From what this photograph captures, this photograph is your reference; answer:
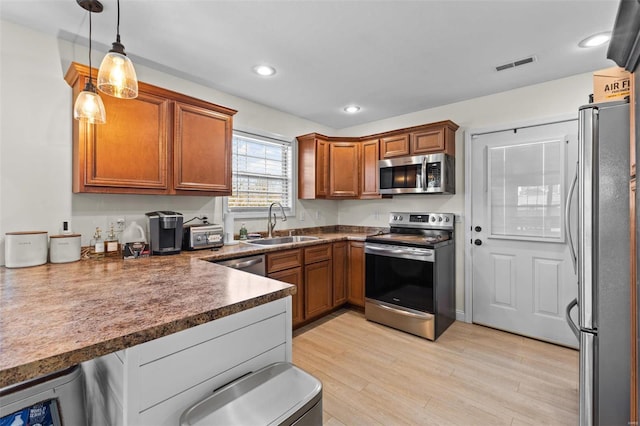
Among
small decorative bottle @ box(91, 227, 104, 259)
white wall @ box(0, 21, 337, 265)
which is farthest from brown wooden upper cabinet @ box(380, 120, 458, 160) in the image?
small decorative bottle @ box(91, 227, 104, 259)

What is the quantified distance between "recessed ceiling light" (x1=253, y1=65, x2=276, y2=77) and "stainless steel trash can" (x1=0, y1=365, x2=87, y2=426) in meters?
2.41

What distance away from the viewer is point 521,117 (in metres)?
2.98

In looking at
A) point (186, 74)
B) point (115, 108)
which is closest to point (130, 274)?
point (115, 108)

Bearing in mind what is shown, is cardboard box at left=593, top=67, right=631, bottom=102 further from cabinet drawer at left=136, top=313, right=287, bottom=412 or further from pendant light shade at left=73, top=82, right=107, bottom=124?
pendant light shade at left=73, top=82, right=107, bottom=124

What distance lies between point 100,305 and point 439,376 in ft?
7.61

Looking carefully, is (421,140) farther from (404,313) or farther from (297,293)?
(297,293)

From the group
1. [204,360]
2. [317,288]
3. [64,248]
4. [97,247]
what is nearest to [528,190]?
[317,288]

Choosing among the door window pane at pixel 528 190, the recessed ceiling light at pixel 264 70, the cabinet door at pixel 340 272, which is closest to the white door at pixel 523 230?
the door window pane at pixel 528 190

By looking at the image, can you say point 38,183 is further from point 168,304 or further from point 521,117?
point 521,117

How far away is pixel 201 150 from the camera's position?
2580 mm

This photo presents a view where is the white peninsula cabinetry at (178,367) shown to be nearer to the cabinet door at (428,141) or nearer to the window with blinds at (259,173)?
the window with blinds at (259,173)

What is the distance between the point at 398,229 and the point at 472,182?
104cm

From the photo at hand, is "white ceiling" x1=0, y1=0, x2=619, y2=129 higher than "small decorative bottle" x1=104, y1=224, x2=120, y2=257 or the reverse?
higher

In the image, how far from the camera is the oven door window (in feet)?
9.57
